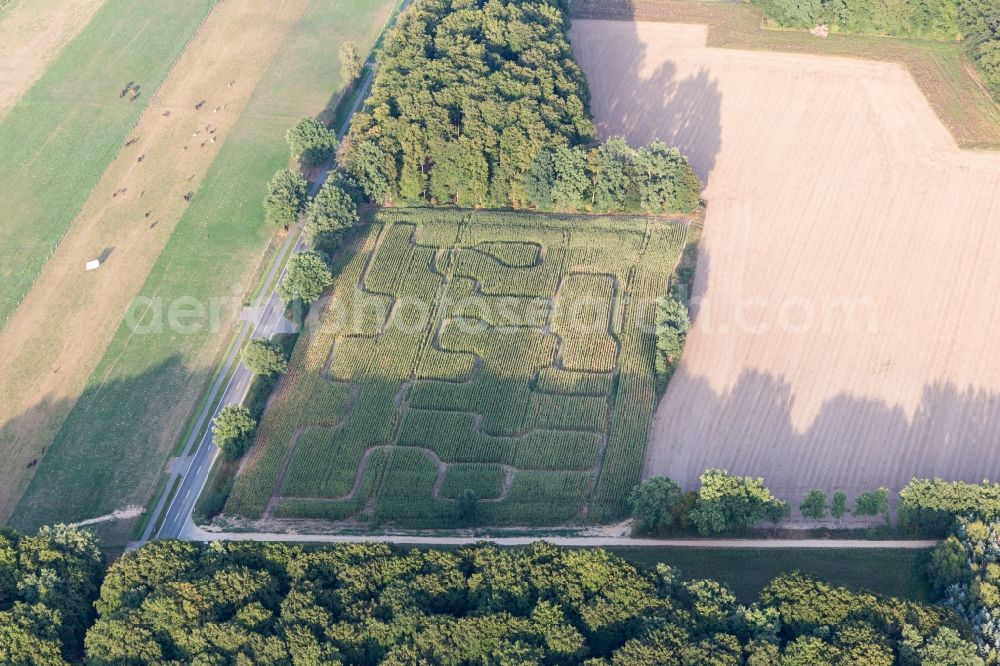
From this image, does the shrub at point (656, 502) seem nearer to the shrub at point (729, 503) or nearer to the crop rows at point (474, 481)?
the shrub at point (729, 503)

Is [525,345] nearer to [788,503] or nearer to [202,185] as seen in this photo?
[788,503]

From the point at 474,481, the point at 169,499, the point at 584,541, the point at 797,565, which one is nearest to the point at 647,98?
the point at 474,481

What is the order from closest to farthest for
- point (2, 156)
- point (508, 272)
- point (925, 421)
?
1. point (925, 421)
2. point (508, 272)
3. point (2, 156)

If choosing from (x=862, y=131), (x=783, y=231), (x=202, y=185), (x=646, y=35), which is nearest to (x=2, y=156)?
(x=202, y=185)

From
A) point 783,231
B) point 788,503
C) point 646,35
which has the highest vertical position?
point 646,35

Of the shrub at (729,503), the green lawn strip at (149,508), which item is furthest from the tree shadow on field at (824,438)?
the green lawn strip at (149,508)

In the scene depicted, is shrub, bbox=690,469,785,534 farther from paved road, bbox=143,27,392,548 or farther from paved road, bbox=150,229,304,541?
paved road, bbox=150,229,304,541
